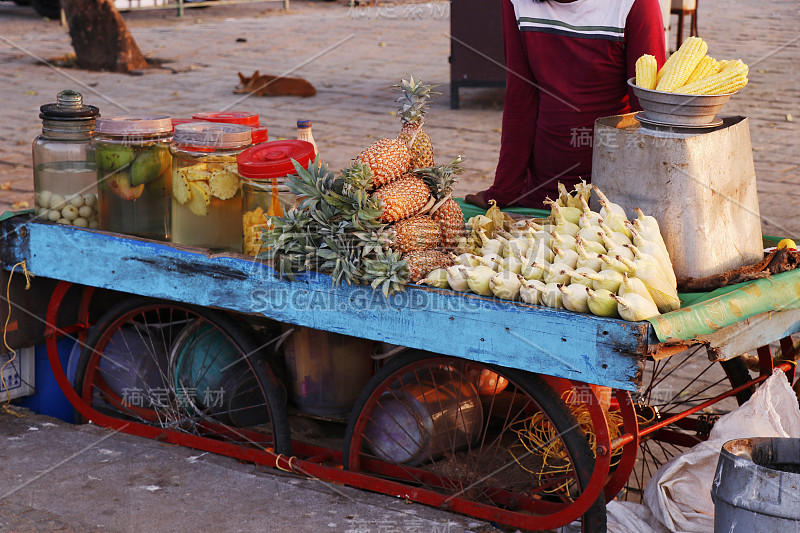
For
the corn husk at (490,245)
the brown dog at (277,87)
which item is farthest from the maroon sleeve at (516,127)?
the brown dog at (277,87)

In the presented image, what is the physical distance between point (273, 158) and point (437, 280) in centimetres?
67

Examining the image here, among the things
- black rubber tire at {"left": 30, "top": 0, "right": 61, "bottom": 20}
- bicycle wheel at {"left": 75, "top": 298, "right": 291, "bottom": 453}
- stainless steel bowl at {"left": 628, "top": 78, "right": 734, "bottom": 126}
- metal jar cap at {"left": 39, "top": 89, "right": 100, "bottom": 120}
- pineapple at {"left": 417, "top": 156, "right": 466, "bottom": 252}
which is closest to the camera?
stainless steel bowl at {"left": 628, "top": 78, "right": 734, "bottom": 126}

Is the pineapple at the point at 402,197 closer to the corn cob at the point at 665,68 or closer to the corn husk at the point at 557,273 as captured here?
the corn husk at the point at 557,273

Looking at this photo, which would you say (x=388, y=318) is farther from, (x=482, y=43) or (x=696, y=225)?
(x=482, y=43)

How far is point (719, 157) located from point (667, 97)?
0.23 metres

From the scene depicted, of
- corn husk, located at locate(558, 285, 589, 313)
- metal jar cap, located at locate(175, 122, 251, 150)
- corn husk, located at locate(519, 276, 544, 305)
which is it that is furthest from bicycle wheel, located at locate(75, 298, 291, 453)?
corn husk, located at locate(558, 285, 589, 313)

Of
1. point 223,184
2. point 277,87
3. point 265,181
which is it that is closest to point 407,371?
point 265,181

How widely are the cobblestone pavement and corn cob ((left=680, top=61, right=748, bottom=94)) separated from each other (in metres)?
1.88

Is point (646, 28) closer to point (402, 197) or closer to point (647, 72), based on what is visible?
point (647, 72)

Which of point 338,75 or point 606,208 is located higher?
point 338,75

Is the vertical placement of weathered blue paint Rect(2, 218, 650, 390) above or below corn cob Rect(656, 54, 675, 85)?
below

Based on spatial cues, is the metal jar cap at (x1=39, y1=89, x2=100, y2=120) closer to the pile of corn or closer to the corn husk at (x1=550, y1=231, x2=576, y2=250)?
the corn husk at (x1=550, y1=231, x2=576, y2=250)

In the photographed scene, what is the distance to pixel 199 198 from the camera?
→ 9.75 ft

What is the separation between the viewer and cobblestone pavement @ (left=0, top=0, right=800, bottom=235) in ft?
24.6
